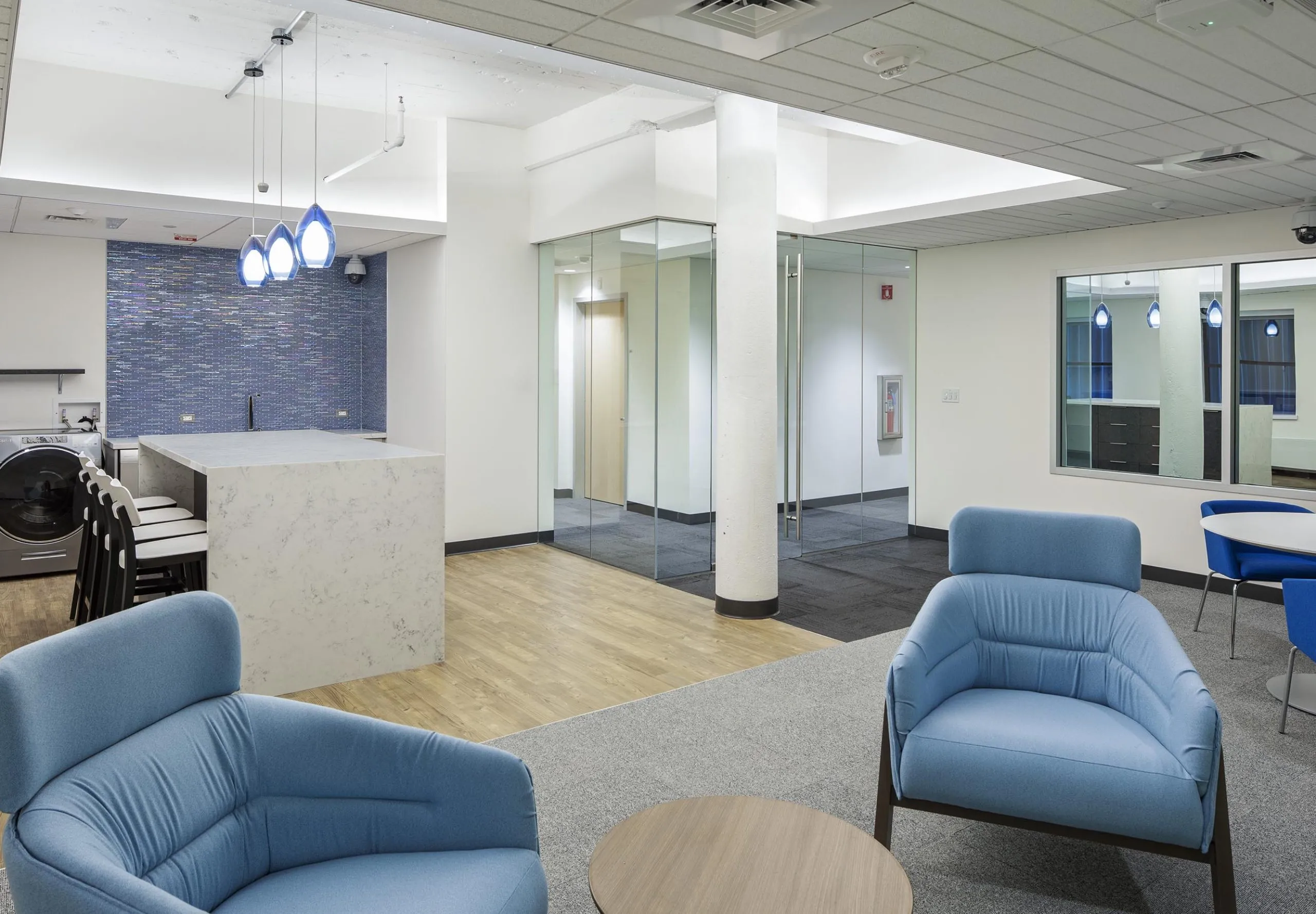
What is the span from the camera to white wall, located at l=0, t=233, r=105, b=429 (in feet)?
22.5

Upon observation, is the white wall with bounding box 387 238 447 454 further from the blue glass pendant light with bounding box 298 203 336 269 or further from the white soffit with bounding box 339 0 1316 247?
the white soffit with bounding box 339 0 1316 247

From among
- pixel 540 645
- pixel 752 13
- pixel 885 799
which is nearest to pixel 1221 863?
pixel 885 799

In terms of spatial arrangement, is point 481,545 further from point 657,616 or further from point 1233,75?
point 1233,75

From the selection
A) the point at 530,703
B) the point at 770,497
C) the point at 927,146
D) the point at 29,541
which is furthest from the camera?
the point at 927,146

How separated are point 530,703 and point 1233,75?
3.60 m

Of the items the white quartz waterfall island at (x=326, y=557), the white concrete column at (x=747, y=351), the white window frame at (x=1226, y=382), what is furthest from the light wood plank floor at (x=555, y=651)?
the white window frame at (x=1226, y=382)

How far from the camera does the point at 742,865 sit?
197 cm

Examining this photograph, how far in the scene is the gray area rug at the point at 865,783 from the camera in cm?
264

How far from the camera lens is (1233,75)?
3.22 m

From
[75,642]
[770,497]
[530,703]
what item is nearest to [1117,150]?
[770,497]

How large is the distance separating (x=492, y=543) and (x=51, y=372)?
348cm

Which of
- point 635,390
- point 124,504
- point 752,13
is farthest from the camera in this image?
point 635,390

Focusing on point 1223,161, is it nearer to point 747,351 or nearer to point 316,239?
point 747,351

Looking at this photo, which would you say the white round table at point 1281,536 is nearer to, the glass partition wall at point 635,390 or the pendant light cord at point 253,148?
the glass partition wall at point 635,390
